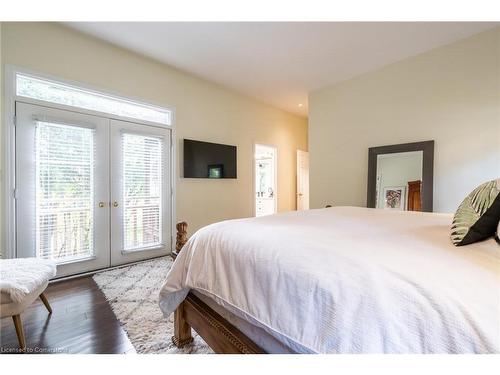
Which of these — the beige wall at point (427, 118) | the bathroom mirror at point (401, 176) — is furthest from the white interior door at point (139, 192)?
the bathroom mirror at point (401, 176)

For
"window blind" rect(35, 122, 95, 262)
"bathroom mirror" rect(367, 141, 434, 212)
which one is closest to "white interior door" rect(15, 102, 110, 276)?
"window blind" rect(35, 122, 95, 262)

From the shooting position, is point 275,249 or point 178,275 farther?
point 178,275

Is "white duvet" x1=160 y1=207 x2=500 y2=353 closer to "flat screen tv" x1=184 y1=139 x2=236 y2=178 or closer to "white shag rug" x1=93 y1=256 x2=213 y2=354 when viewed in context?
"white shag rug" x1=93 y1=256 x2=213 y2=354

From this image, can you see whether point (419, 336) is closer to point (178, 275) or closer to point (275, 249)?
point (275, 249)

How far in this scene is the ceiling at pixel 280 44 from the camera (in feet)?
7.96

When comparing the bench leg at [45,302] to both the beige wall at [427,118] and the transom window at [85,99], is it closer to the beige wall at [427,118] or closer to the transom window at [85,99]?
the transom window at [85,99]

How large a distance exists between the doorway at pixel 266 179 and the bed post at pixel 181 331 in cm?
362

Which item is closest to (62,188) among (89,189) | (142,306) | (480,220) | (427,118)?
(89,189)

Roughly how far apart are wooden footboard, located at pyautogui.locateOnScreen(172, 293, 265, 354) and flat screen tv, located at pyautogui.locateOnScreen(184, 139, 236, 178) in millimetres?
2414

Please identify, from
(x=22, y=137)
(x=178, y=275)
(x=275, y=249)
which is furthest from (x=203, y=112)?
(x=275, y=249)

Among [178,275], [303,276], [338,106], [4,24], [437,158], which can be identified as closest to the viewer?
[303,276]
